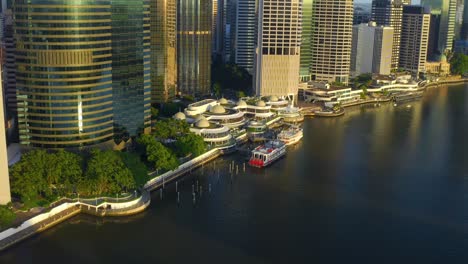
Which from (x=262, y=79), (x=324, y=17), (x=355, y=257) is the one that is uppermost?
(x=324, y=17)

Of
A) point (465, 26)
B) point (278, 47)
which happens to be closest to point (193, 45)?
point (278, 47)

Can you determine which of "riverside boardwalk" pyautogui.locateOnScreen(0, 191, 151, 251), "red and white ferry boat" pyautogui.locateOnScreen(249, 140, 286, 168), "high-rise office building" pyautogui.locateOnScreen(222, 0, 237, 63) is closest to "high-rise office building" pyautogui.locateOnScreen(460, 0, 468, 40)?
"high-rise office building" pyautogui.locateOnScreen(222, 0, 237, 63)

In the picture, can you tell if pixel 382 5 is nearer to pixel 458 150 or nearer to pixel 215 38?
pixel 215 38

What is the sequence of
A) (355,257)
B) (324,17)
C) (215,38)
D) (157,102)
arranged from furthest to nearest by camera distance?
(215,38) → (324,17) → (157,102) → (355,257)

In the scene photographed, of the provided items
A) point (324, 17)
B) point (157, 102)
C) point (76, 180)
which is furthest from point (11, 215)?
point (324, 17)

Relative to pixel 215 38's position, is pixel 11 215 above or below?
below

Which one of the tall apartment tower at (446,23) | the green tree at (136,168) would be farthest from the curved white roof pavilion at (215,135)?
the tall apartment tower at (446,23)

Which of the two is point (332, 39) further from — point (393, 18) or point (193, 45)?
point (193, 45)
